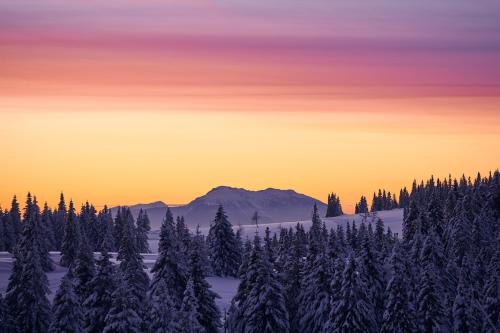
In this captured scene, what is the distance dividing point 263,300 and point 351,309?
772 centimetres

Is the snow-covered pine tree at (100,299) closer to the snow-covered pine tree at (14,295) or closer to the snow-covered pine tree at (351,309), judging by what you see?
the snow-covered pine tree at (14,295)

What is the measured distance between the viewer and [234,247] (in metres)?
112

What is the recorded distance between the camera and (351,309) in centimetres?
6300

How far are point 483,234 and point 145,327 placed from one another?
7031cm

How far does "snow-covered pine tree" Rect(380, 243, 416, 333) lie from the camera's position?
64.7m

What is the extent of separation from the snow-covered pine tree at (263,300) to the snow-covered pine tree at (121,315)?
13578 millimetres

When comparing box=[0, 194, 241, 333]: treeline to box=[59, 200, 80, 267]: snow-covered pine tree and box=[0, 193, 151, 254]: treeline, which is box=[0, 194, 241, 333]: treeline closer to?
box=[59, 200, 80, 267]: snow-covered pine tree

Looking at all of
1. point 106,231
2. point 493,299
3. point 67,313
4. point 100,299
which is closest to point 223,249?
point 106,231

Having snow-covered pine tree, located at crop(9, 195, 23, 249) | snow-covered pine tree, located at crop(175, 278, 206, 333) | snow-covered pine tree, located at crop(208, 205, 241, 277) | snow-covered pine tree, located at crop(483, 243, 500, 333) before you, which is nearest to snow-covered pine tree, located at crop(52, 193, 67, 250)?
snow-covered pine tree, located at crop(9, 195, 23, 249)

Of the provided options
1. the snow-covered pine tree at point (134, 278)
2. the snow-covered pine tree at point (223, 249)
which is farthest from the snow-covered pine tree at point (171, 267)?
the snow-covered pine tree at point (223, 249)

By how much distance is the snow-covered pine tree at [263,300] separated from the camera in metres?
64.6

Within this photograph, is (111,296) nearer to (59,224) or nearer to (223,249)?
(223,249)

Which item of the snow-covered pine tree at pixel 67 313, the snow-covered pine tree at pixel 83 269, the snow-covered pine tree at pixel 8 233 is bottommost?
the snow-covered pine tree at pixel 67 313

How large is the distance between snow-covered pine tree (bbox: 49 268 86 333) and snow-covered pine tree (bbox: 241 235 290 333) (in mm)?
14978
